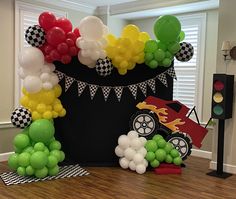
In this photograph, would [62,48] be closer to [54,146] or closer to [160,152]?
[54,146]

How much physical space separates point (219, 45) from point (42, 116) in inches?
105

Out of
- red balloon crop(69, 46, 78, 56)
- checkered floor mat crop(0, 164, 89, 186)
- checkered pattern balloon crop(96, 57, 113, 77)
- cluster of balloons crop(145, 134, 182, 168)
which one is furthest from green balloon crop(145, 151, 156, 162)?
red balloon crop(69, 46, 78, 56)

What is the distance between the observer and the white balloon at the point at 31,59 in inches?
158

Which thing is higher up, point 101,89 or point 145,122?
point 101,89

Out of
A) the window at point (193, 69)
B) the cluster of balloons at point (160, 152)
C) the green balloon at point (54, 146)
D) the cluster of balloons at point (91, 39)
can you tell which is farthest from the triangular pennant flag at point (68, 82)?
the window at point (193, 69)

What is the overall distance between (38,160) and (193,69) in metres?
3.21

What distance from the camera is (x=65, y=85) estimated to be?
443cm

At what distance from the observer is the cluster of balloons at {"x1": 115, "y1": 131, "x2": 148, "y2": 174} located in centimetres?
439

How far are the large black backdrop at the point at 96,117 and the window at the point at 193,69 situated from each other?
1021mm

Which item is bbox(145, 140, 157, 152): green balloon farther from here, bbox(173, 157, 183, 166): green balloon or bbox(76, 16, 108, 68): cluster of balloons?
bbox(76, 16, 108, 68): cluster of balloons

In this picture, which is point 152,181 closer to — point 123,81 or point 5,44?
point 123,81

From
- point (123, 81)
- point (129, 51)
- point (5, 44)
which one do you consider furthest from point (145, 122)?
point (5, 44)

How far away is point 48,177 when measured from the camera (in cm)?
410

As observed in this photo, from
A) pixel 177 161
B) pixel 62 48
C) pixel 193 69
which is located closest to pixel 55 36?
pixel 62 48
